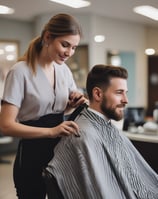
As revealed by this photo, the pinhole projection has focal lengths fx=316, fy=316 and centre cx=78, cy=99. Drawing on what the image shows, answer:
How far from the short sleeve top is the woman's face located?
0.13 metres

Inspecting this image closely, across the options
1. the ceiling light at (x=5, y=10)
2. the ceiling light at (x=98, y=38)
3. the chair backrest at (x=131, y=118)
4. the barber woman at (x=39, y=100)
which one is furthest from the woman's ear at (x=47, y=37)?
the ceiling light at (x=98, y=38)

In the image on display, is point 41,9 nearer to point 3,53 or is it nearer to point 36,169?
point 3,53

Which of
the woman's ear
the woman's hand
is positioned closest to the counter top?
the woman's hand

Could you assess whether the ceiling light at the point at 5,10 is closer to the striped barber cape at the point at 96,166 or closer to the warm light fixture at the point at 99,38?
the warm light fixture at the point at 99,38

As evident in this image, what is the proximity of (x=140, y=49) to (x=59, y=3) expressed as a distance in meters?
2.65

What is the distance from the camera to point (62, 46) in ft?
4.26

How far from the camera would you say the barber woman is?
129 centimetres

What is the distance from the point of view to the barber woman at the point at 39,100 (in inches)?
50.8

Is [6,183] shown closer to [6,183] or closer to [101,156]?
[6,183]

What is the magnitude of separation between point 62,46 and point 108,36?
494cm

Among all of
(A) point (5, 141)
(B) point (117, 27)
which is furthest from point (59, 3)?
(A) point (5, 141)

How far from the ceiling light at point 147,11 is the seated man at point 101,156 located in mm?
3994

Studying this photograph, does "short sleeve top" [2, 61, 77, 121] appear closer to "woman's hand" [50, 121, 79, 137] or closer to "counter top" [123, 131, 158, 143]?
"woman's hand" [50, 121, 79, 137]

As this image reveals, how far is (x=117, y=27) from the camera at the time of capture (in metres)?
6.31
